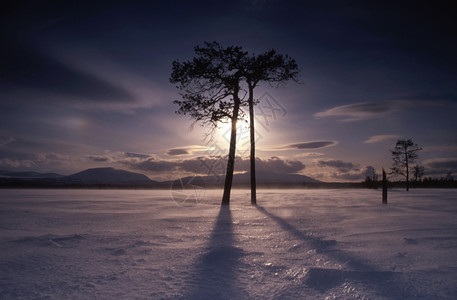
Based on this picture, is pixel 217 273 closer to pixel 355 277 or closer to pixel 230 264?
pixel 230 264

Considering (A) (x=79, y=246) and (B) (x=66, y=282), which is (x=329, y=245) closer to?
(B) (x=66, y=282)

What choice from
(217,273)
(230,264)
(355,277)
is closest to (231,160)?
(230,264)

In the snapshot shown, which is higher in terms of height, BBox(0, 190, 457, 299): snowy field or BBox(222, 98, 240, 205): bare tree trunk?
BBox(222, 98, 240, 205): bare tree trunk

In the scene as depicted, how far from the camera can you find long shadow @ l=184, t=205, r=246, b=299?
10.4 ft

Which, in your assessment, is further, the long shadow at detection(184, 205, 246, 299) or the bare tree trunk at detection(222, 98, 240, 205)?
the bare tree trunk at detection(222, 98, 240, 205)

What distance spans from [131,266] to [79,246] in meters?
1.84

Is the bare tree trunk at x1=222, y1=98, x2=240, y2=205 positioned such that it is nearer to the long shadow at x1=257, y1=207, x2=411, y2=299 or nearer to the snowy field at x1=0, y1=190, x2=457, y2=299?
the snowy field at x1=0, y1=190, x2=457, y2=299

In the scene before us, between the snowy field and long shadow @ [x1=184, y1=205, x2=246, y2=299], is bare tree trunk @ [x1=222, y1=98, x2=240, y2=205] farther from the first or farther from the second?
long shadow @ [x1=184, y1=205, x2=246, y2=299]

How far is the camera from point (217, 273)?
383 centimetres

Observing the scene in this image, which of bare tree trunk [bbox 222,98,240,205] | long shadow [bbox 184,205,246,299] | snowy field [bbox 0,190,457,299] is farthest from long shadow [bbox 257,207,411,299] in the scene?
bare tree trunk [bbox 222,98,240,205]

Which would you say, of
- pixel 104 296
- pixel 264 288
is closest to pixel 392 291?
pixel 264 288

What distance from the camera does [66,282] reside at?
3.49 meters

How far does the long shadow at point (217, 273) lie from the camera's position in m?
3.16

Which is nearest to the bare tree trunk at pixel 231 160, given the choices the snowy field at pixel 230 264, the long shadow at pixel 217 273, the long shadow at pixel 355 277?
the snowy field at pixel 230 264
